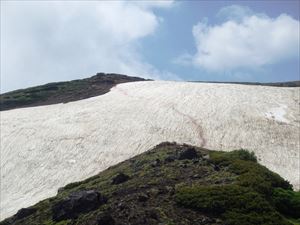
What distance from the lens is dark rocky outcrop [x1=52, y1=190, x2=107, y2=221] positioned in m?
28.4

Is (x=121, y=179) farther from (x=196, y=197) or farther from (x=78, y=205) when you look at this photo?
(x=196, y=197)

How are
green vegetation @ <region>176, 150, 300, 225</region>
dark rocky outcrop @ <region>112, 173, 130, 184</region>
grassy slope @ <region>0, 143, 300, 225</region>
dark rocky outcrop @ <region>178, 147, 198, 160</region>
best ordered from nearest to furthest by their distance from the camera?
green vegetation @ <region>176, 150, 300, 225</region>
grassy slope @ <region>0, 143, 300, 225</region>
dark rocky outcrop @ <region>112, 173, 130, 184</region>
dark rocky outcrop @ <region>178, 147, 198, 160</region>

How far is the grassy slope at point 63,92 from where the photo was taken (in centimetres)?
7646

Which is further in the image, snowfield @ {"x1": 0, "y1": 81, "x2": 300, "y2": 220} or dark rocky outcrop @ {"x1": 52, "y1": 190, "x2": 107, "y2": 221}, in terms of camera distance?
snowfield @ {"x1": 0, "y1": 81, "x2": 300, "y2": 220}

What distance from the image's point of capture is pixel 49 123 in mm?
60281

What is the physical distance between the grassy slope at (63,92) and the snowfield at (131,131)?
6.80 m

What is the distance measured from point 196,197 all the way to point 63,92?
5738 centimetres

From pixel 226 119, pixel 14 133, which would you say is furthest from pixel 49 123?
pixel 226 119

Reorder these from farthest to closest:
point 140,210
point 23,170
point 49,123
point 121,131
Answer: point 49,123 → point 121,131 → point 23,170 → point 140,210

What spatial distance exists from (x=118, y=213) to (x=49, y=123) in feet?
115

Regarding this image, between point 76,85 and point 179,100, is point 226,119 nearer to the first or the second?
point 179,100

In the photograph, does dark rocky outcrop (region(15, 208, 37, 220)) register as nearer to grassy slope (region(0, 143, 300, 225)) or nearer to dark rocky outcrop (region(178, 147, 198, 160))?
grassy slope (region(0, 143, 300, 225))

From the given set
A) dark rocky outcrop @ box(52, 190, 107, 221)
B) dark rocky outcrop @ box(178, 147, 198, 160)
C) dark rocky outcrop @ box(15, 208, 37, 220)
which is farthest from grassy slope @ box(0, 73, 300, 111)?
dark rocky outcrop @ box(52, 190, 107, 221)

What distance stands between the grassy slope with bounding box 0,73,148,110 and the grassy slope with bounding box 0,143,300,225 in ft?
133
